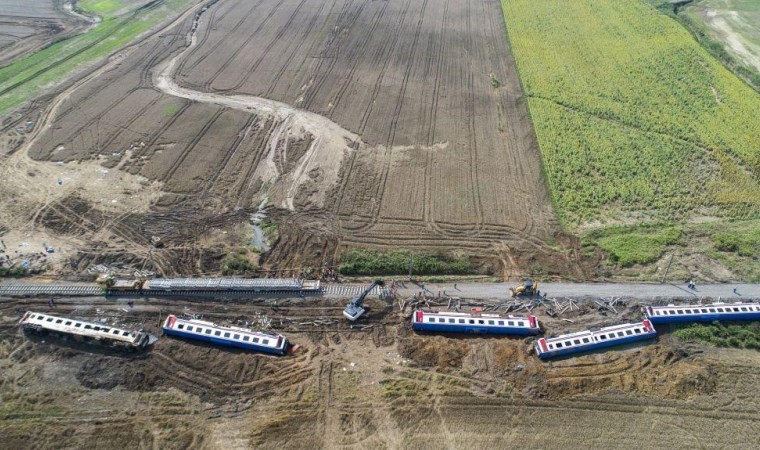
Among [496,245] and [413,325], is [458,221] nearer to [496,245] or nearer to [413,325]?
[496,245]

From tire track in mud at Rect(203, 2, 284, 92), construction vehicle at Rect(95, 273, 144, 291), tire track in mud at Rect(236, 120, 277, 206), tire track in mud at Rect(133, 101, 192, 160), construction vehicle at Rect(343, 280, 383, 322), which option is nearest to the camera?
construction vehicle at Rect(343, 280, 383, 322)

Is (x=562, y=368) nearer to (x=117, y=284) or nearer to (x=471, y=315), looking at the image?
(x=471, y=315)

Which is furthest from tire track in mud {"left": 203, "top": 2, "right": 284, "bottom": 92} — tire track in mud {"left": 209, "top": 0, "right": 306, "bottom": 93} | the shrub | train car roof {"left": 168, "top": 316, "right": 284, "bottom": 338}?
train car roof {"left": 168, "top": 316, "right": 284, "bottom": 338}

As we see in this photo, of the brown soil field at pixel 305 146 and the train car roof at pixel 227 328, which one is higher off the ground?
the brown soil field at pixel 305 146

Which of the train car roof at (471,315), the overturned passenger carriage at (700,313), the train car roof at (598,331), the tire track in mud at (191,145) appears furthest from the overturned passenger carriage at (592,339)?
the tire track in mud at (191,145)

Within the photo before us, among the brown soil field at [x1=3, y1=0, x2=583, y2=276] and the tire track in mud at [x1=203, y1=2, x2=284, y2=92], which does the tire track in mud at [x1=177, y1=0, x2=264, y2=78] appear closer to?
the brown soil field at [x1=3, y1=0, x2=583, y2=276]

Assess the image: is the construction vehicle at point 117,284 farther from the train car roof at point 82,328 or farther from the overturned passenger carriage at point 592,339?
the overturned passenger carriage at point 592,339
